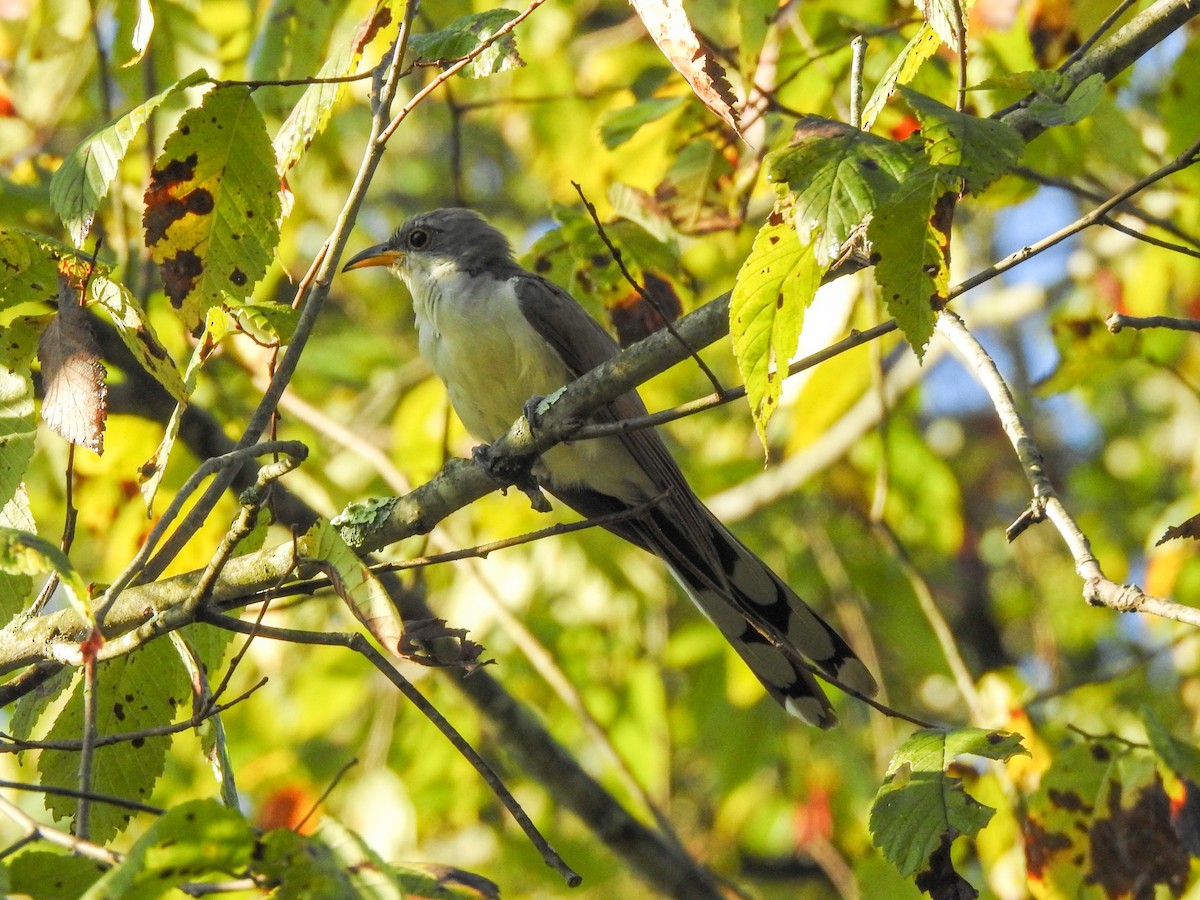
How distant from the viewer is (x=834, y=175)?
1.98 m

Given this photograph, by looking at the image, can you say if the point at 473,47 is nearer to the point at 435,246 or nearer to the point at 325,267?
the point at 325,267

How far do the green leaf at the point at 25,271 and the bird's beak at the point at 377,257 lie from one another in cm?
263

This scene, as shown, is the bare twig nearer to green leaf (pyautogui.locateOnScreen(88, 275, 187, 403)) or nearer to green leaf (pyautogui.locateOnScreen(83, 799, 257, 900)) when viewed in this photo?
green leaf (pyautogui.locateOnScreen(83, 799, 257, 900))

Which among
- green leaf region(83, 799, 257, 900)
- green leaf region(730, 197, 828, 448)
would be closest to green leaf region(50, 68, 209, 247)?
green leaf region(730, 197, 828, 448)

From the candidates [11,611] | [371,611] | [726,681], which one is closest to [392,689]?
[726,681]

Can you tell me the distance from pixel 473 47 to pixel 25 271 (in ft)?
3.34

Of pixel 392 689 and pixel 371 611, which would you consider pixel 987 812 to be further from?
pixel 392 689

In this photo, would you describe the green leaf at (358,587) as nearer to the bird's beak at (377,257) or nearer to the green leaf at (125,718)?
the green leaf at (125,718)

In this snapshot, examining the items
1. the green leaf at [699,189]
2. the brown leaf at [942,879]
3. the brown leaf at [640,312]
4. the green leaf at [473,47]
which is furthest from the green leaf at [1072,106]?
the green leaf at [699,189]

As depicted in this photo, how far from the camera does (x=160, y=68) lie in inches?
181

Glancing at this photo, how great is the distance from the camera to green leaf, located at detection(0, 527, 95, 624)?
5.91 feet

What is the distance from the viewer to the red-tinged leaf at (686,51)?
6.90 feet

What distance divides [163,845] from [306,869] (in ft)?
0.63

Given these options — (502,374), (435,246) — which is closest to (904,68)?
(502,374)
